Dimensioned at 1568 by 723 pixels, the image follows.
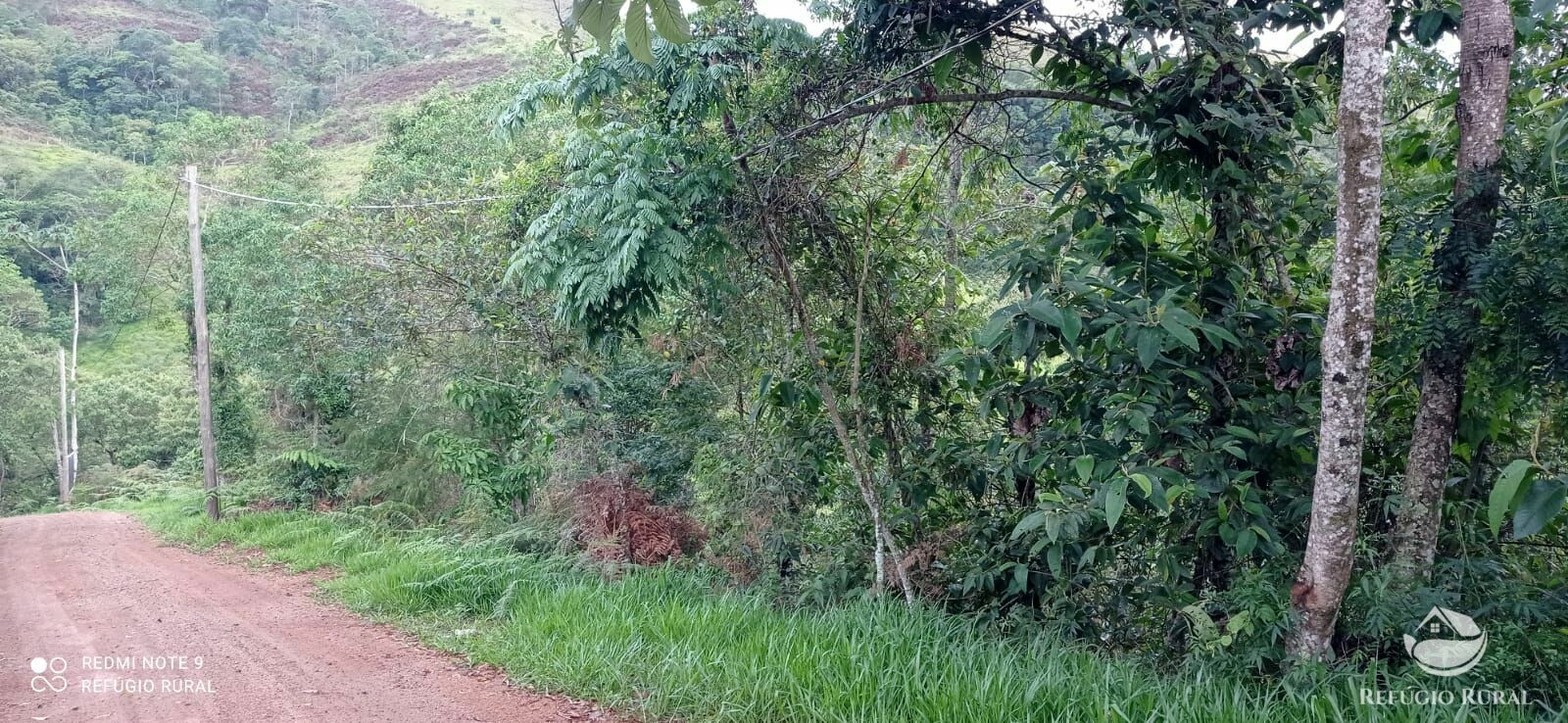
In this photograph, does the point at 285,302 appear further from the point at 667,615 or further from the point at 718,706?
the point at 718,706

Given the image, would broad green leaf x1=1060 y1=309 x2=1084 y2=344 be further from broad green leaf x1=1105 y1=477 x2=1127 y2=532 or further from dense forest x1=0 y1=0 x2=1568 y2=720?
broad green leaf x1=1105 y1=477 x2=1127 y2=532

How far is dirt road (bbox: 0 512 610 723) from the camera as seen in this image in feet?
17.1

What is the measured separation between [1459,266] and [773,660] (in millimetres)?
3729

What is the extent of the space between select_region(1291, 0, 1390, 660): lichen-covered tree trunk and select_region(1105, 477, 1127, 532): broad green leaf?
0.81 metres

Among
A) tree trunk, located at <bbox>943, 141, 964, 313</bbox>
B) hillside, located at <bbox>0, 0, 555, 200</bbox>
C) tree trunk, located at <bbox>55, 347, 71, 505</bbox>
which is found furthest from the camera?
hillside, located at <bbox>0, 0, 555, 200</bbox>

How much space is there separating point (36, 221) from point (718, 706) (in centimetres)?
5395

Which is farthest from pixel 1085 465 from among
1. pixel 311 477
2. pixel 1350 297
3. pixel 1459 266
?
pixel 311 477

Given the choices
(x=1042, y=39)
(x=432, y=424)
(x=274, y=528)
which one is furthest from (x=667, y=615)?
(x=274, y=528)

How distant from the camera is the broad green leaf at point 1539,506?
197cm

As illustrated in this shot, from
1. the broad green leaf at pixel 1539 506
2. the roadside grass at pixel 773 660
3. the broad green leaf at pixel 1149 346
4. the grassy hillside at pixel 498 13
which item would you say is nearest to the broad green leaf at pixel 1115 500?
the broad green leaf at pixel 1149 346

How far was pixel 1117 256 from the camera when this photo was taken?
4.80 m

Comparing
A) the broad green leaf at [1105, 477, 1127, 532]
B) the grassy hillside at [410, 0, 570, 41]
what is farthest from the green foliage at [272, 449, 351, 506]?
the grassy hillside at [410, 0, 570, 41]

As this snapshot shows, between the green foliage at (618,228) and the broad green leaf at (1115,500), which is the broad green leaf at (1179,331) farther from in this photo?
the green foliage at (618,228)

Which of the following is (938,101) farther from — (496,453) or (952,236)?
(496,453)
